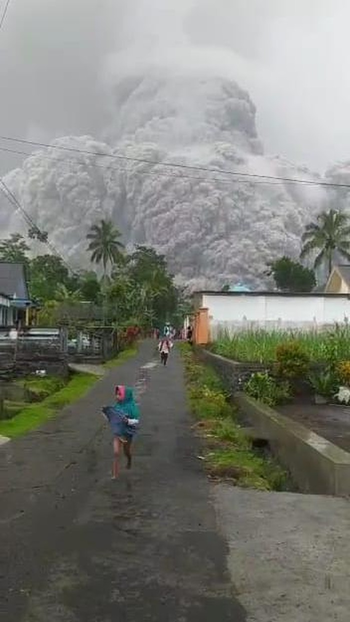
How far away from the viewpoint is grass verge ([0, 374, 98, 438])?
13.2m

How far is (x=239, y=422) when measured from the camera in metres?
14.9

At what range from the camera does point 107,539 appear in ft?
20.0

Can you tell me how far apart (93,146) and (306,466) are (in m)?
174

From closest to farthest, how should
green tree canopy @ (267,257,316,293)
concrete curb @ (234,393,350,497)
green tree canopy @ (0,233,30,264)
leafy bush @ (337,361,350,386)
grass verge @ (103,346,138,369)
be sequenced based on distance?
concrete curb @ (234,393,350,497)
leafy bush @ (337,361,350,386)
grass verge @ (103,346,138,369)
green tree canopy @ (0,233,30,264)
green tree canopy @ (267,257,316,293)

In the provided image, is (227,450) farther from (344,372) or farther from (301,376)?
(344,372)

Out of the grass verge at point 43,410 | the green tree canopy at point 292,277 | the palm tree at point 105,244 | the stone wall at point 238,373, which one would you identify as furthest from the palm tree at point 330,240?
the stone wall at point 238,373

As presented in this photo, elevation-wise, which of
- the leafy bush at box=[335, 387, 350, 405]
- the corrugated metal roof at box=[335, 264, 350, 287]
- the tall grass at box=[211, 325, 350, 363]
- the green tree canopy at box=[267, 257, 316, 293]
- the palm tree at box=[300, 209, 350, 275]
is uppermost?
the palm tree at box=[300, 209, 350, 275]

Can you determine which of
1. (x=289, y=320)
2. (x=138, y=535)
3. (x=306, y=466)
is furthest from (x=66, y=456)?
(x=289, y=320)

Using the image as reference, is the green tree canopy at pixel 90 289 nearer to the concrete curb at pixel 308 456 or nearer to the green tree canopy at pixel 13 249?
the green tree canopy at pixel 13 249

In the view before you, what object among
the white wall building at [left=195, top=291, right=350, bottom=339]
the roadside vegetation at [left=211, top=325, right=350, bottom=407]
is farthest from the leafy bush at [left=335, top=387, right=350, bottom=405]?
the white wall building at [left=195, top=291, right=350, bottom=339]

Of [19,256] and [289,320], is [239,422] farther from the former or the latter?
[19,256]

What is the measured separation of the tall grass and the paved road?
7.08 meters

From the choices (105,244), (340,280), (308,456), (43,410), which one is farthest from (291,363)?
(105,244)

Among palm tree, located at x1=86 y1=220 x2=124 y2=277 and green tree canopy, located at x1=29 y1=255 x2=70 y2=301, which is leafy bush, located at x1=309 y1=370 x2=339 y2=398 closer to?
green tree canopy, located at x1=29 y1=255 x2=70 y2=301
